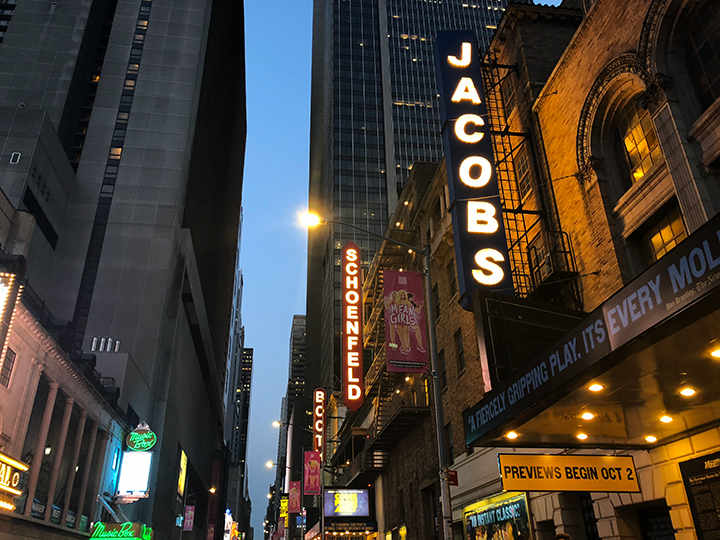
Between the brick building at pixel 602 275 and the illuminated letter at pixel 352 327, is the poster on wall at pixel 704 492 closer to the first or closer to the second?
the brick building at pixel 602 275

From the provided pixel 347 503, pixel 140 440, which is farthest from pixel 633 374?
pixel 347 503

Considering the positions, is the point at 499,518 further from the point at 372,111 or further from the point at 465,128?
the point at 372,111

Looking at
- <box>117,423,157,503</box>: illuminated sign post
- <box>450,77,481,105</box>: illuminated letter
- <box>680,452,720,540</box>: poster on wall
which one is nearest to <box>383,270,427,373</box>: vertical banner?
<box>450,77,481,105</box>: illuminated letter

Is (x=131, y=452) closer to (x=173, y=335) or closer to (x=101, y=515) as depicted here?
(x=101, y=515)

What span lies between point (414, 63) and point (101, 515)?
12295 cm

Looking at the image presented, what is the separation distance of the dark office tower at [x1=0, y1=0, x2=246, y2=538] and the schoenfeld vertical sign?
21607 mm

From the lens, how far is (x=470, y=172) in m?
19.9

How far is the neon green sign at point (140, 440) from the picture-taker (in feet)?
106

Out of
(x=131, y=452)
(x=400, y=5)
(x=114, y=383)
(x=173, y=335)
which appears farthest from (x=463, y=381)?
(x=400, y=5)

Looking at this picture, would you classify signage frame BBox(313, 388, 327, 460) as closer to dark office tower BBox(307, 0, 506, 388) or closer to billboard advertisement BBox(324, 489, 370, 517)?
billboard advertisement BBox(324, 489, 370, 517)

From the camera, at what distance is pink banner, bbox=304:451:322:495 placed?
145 feet

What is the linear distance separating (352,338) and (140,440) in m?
14.9

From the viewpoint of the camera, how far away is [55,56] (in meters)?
75.4

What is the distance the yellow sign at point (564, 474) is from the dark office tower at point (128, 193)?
24.1m
